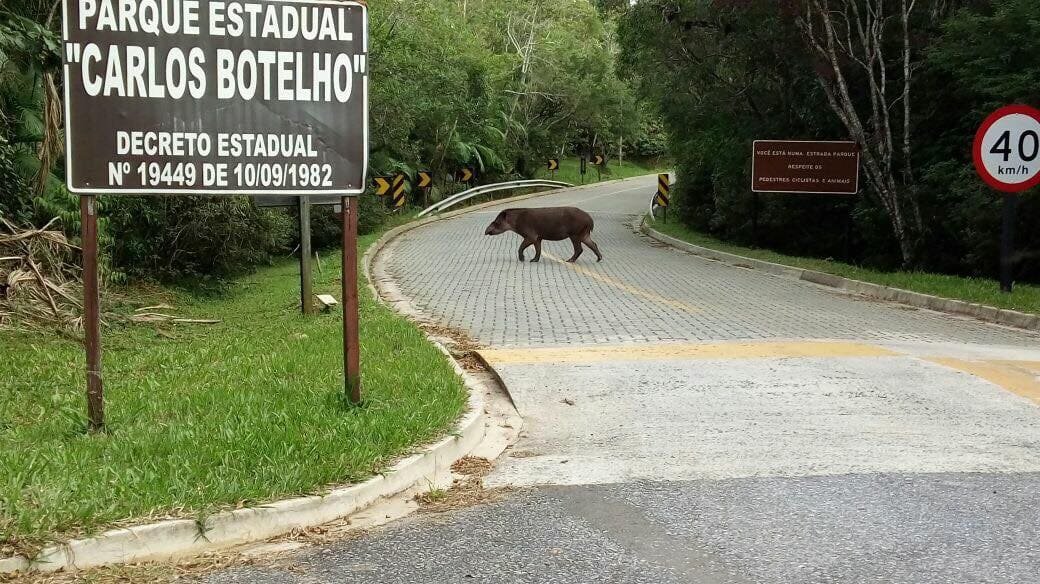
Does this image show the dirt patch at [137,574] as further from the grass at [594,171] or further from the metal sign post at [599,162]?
the metal sign post at [599,162]

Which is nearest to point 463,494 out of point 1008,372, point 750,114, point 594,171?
point 1008,372

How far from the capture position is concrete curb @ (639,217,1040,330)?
12.4 m

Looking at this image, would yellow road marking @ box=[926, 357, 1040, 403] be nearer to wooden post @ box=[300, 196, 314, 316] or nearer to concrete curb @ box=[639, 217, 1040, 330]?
concrete curb @ box=[639, 217, 1040, 330]

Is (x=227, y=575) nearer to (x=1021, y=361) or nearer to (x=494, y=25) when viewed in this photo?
(x=1021, y=361)

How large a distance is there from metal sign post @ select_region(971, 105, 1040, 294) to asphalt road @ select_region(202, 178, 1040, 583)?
2097 millimetres

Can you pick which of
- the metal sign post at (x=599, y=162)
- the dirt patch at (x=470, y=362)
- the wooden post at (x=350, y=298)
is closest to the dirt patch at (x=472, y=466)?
the wooden post at (x=350, y=298)

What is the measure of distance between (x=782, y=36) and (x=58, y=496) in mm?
20505

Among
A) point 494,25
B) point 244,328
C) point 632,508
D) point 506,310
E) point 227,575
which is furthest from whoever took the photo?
point 494,25

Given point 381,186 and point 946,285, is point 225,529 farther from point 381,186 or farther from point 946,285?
point 381,186

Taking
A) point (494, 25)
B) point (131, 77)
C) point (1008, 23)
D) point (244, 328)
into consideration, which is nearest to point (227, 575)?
point (131, 77)

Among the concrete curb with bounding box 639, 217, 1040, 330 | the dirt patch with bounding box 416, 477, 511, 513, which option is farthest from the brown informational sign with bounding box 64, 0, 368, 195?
the concrete curb with bounding box 639, 217, 1040, 330

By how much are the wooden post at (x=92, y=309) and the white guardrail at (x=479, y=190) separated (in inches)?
1127

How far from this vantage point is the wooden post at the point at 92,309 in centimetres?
600

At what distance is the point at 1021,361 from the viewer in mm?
9336
